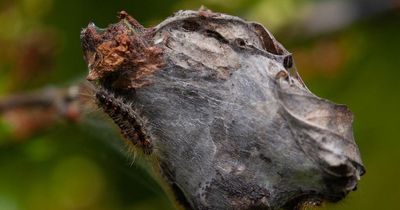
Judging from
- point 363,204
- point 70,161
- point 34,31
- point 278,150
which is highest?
point 34,31

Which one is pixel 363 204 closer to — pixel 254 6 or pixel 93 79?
pixel 254 6

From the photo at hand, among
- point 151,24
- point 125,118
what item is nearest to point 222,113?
point 125,118

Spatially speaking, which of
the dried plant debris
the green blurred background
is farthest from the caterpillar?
the green blurred background

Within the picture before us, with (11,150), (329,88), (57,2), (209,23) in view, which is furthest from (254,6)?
(209,23)

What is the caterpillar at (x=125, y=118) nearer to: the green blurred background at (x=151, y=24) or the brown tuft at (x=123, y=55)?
the brown tuft at (x=123, y=55)

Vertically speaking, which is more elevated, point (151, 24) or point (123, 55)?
point (151, 24)

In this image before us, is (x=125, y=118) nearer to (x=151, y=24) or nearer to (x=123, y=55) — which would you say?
(x=123, y=55)
